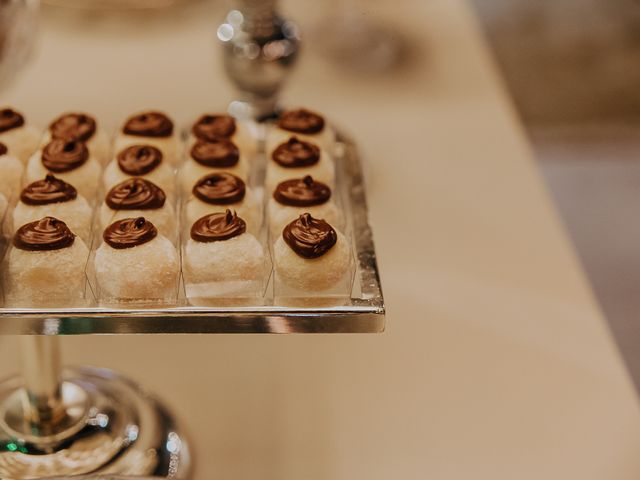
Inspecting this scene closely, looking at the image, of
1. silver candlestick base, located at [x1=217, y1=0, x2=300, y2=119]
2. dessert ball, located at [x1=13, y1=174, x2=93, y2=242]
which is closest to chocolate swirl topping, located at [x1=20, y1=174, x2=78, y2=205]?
dessert ball, located at [x1=13, y1=174, x2=93, y2=242]

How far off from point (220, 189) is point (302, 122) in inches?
6.1

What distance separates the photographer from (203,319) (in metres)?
0.58

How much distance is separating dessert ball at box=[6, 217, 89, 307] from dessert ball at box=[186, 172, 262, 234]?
0.11 meters

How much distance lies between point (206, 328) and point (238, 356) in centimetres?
31

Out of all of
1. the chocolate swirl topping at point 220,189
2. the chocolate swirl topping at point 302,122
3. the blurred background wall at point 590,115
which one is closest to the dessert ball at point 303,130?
the chocolate swirl topping at point 302,122

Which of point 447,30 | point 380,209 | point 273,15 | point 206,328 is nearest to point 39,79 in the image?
point 273,15

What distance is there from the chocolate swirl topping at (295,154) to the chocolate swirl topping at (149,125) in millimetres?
105

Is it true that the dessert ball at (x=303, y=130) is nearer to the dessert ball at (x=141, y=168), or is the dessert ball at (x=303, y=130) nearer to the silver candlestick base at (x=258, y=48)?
the dessert ball at (x=141, y=168)

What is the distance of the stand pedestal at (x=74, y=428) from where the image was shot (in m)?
0.74

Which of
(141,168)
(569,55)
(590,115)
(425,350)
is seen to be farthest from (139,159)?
(569,55)

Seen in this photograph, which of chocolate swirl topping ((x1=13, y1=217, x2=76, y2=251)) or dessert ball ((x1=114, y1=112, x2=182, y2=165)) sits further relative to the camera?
dessert ball ((x1=114, y1=112, x2=182, y2=165))

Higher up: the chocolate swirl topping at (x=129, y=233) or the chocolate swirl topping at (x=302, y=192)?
the chocolate swirl topping at (x=302, y=192)

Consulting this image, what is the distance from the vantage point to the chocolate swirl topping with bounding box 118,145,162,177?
0.72 meters

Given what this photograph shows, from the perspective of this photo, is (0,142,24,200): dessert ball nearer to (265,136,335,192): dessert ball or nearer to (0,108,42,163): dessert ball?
(0,108,42,163): dessert ball
